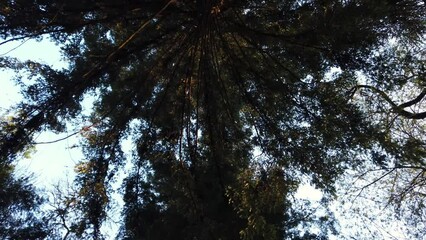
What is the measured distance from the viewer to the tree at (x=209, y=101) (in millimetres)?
5426

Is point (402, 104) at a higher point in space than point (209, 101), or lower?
higher

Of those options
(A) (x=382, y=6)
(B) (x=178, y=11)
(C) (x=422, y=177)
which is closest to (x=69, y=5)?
(B) (x=178, y=11)

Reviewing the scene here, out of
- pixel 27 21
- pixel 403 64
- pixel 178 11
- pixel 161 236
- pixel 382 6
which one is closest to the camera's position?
pixel 382 6

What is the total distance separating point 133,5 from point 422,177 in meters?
6.53

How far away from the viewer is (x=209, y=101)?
22.6 feet

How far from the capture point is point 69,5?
5.13 meters

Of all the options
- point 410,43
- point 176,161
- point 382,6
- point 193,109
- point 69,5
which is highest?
point 410,43

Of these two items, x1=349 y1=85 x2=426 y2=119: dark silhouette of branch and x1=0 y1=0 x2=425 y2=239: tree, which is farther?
x1=349 y1=85 x2=426 y2=119: dark silhouette of branch

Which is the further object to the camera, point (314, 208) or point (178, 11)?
point (314, 208)

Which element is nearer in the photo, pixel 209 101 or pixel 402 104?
pixel 209 101

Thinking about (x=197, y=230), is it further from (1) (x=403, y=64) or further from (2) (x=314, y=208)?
(1) (x=403, y=64)

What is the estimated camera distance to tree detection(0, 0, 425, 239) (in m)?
5.43

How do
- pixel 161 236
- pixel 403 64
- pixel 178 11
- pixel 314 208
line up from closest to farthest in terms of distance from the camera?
pixel 178 11 < pixel 403 64 < pixel 161 236 < pixel 314 208

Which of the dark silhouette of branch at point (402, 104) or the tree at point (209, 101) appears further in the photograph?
the dark silhouette of branch at point (402, 104)
